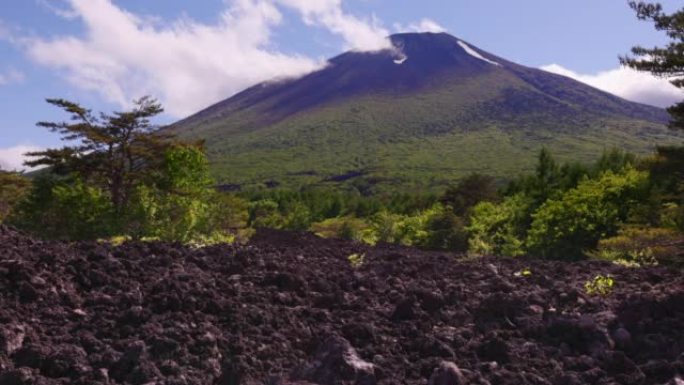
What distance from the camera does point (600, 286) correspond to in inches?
328

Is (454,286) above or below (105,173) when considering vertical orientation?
below

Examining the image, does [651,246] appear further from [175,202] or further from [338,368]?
[175,202]

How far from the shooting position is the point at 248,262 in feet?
A: 28.2

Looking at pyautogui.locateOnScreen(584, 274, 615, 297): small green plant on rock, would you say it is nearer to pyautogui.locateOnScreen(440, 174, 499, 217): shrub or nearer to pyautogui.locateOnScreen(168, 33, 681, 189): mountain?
pyautogui.locateOnScreen(440, 174, 499, 217): shrub

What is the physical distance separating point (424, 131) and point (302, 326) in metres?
155

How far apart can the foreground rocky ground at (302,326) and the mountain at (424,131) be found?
95.2 m

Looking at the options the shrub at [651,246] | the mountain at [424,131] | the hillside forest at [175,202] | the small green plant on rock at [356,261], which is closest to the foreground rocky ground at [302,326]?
the small green plant on rock at [356,261]

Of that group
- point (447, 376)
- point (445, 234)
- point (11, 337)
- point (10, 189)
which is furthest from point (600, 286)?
point (10, 189)

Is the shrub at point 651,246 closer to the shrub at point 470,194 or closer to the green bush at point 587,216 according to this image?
the green bush at point 587,216

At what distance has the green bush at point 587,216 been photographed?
17359mm

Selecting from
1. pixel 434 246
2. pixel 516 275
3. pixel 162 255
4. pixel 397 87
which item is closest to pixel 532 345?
pixel 516 275

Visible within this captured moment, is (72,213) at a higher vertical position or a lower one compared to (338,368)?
higher

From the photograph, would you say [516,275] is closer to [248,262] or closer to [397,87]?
[248,262]

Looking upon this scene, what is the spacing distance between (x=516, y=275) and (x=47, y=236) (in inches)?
465
